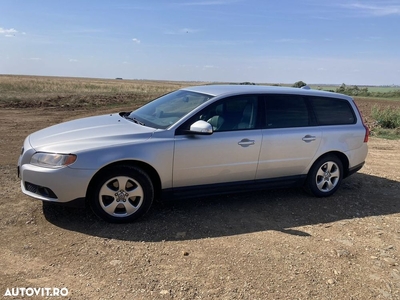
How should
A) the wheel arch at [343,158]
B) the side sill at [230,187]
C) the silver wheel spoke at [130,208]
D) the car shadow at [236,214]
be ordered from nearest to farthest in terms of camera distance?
1. the car shadow at [236,214]
2. the silver wheel spoke at [130,208]
3. the side sill at [230,187]
4. the wheel arch at [343,158]

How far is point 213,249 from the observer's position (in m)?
3.87

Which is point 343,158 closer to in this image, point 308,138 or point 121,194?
point 308,138

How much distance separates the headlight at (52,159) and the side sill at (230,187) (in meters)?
1.19

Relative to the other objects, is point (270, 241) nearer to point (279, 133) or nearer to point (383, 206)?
point (279, 133)

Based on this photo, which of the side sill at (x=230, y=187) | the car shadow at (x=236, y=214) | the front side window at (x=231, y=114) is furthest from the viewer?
the front side window at (x=231, y=114)

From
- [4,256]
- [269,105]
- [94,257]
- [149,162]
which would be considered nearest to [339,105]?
[269,105]

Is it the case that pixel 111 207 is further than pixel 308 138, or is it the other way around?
pixel 308 138

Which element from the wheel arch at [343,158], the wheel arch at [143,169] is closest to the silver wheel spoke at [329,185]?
the wheel arch at [343,158]

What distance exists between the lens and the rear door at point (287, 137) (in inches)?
199

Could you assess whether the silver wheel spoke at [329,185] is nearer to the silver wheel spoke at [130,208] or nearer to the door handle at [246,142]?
the door handle at [246,142]

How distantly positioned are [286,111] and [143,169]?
2.27m

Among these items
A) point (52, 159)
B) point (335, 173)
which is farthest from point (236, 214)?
point (52, 159)

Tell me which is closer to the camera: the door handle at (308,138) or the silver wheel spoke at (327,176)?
the door handle at (308,138)

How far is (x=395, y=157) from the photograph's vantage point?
8883mm
